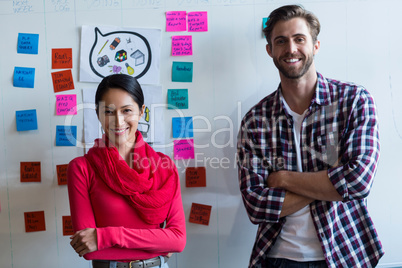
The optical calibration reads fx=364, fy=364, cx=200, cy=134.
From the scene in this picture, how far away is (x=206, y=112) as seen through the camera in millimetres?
1780

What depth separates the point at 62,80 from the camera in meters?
1.75

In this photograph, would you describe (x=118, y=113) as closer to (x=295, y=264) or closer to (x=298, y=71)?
(x=298, y=71)

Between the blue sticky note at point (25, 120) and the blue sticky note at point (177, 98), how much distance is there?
25.8 inches

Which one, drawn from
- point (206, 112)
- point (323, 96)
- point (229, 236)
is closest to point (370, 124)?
point (323, 96)

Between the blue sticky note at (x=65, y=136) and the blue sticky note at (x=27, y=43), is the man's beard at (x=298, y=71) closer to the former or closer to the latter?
the blue sticky note at (x=65, y=136)

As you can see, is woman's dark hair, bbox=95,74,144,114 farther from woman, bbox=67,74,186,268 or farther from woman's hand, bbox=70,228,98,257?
woman's hand, bbox=70,228,98,257

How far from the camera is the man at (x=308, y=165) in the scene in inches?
52.2

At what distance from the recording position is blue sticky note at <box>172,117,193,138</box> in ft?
5.82

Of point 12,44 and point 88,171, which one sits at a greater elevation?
point 12,44

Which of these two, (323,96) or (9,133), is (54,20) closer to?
(9,133)

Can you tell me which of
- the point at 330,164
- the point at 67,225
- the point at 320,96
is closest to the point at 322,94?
the point at 320,96

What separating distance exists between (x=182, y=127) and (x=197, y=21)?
52cm

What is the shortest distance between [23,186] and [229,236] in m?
1.03

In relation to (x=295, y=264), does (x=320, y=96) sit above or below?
above
